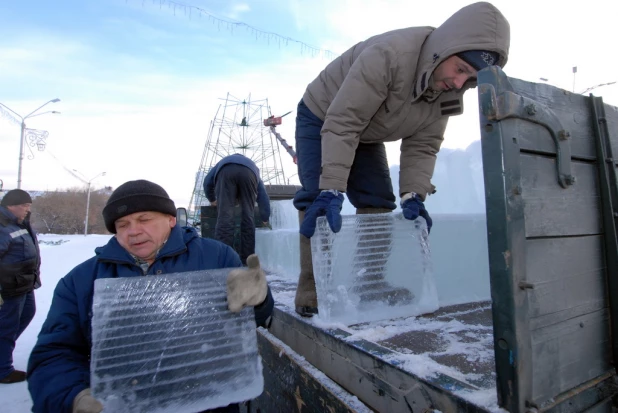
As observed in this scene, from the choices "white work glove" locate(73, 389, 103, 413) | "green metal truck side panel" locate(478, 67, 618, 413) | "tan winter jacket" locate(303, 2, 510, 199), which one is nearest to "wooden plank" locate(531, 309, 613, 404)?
"green metal truck side panel" locate(478, 67, 618, 413)

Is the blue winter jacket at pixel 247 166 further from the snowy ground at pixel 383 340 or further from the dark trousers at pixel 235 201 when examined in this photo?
the snowy ground at pixel 383 340

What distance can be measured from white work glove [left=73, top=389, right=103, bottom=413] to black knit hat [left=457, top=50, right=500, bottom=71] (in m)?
1.90

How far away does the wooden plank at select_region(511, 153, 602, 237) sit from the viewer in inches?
40.0

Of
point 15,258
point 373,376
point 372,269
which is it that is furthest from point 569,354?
point 15,258

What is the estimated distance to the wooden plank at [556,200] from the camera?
1.02 metres

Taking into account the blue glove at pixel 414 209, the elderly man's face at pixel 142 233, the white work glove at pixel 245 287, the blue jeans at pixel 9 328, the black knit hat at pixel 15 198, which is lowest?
the blue jeans at pixel 9 328

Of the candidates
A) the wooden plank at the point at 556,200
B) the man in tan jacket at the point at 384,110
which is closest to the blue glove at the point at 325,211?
the man in tan jacket at the point at 384,110

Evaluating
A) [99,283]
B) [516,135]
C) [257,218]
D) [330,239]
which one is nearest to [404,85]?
[330,239]

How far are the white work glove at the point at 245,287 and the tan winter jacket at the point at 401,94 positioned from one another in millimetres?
632

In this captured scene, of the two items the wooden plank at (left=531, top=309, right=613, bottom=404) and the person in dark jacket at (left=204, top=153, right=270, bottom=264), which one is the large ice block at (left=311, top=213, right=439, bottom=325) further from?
the person in dark jacket at (left=204, top=153, right=270, bottom=264)

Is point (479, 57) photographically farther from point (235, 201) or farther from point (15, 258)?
point (15, 258)

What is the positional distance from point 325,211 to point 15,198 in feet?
12.7

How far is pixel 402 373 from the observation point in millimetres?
1237

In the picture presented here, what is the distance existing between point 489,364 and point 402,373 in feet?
1.03
